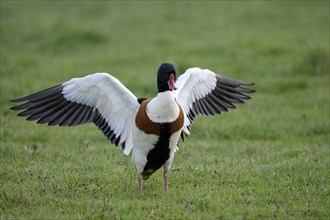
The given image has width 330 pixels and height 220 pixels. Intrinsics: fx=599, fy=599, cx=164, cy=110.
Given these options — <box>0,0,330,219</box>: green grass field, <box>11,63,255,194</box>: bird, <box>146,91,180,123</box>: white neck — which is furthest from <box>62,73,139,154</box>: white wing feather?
<box>0,0,330,219</box>: green grass field

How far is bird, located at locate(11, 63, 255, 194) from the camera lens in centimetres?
591

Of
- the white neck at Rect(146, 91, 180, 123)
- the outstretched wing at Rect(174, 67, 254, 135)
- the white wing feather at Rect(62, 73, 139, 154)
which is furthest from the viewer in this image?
the outstretched wing at Rect(174, 67, 254, 135)

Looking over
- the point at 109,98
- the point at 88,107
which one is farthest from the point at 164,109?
the point at 88,107

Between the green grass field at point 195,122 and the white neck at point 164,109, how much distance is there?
0.81 metres

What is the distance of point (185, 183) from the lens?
666 cm

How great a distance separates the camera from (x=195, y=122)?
9289mm

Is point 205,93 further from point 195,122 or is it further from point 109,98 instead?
point 195,122

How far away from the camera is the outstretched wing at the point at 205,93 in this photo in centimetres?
686

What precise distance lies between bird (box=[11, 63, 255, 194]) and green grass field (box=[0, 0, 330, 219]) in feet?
1.52

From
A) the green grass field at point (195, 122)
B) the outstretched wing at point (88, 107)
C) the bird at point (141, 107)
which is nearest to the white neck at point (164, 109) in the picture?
the bird at point (141, 107)

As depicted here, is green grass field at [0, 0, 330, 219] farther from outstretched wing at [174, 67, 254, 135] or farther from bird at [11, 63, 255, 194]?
outstretched wing at [174, 67, 254, 135]

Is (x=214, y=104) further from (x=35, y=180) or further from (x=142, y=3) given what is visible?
(x=142, y=3)

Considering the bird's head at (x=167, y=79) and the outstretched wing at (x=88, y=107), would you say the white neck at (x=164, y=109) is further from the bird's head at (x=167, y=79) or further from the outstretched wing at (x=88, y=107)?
the outstretched wing at (x=88, y=107)

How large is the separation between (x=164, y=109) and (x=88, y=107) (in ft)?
3.75
